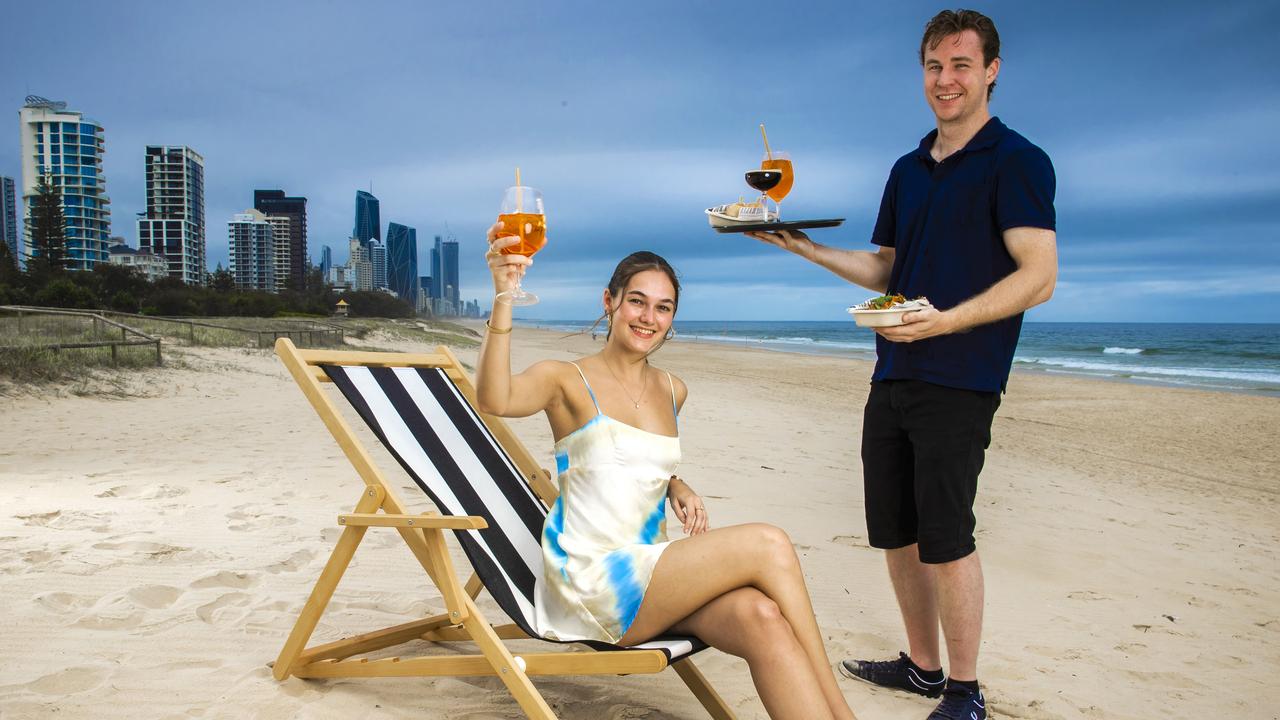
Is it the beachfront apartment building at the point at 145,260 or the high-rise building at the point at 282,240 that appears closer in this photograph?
the beachfront apartment building at the point at 145,260

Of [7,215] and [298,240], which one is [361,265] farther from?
[7,215]

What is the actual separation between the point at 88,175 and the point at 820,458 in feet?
321

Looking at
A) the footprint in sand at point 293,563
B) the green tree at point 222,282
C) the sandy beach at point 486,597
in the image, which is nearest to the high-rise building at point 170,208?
the green tree at point 222,282

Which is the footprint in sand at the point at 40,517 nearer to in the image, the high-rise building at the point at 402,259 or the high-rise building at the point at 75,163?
the high-rise building at the point at 75,163

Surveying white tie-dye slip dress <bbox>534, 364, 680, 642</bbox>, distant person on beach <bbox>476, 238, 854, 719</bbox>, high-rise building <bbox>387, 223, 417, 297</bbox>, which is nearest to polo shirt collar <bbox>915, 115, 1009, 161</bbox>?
distant person on beach <bbox>476, 238, 854, 719</bbox>

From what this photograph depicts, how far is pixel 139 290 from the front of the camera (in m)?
41.0

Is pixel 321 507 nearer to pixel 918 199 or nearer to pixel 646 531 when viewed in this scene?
pixel 646 531

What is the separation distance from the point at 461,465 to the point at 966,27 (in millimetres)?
2041

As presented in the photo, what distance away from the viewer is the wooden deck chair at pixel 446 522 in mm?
2193

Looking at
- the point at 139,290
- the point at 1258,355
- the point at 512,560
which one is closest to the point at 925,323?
the point at 512,560

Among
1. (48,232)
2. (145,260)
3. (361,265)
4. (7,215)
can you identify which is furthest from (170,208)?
(7,215)

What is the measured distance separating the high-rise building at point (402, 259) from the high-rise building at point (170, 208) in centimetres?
3769

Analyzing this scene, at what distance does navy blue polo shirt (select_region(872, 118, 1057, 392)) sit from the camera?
7.89 ft

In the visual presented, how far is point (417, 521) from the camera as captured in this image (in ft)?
7.47
